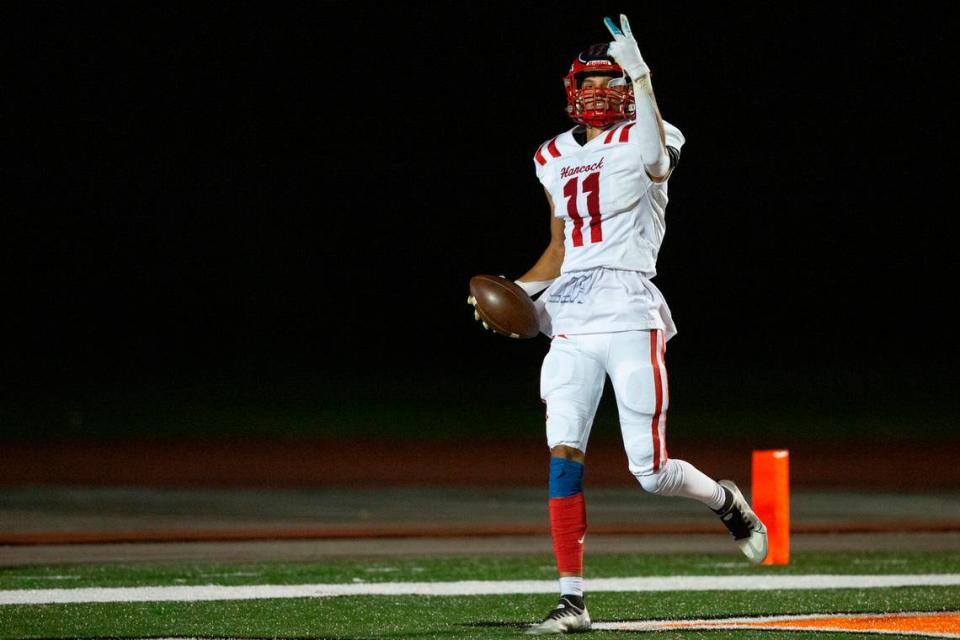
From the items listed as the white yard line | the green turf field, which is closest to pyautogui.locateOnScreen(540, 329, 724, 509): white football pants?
the green turf field

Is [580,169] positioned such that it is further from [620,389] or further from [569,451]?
[569,451]

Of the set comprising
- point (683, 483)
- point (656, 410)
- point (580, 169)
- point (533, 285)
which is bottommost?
point (683, 483)

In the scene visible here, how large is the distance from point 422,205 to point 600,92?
16105 millimetres

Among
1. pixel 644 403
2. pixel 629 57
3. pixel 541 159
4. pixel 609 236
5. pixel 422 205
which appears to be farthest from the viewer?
pixel 422 205

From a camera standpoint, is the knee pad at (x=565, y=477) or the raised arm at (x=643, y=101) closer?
the raised arm at (x=643, y=101)

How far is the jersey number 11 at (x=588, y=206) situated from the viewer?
179 inches

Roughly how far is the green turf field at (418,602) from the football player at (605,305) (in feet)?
1.47

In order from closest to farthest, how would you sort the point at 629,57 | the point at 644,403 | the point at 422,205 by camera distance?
the point at 629,57 < the point at 644,403 < the point at 422,205

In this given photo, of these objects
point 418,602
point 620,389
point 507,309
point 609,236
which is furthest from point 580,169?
point 418,602

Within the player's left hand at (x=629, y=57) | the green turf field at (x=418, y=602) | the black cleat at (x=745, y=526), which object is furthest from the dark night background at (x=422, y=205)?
the player's left hand at (x=629, y=57)

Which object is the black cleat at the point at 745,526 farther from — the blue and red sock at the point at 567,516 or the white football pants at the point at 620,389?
the blue and red sock at the point at 567,516

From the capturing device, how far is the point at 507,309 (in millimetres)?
4617

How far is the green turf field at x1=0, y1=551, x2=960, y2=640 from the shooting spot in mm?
4750

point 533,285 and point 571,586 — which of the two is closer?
point 571,586
